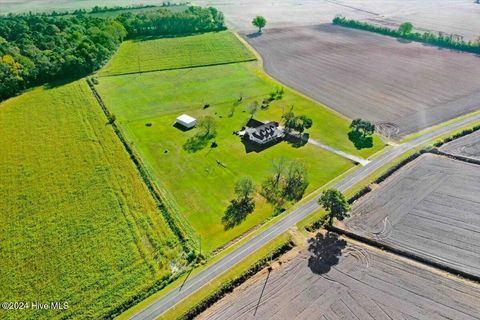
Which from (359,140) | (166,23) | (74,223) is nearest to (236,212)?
(74,223)

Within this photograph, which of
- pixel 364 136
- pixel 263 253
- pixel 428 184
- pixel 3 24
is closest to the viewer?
pixel 263 253

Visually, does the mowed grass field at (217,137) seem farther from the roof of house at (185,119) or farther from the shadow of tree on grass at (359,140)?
the roof of house at (185,119)

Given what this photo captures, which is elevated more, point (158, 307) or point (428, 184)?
point (428, 184)

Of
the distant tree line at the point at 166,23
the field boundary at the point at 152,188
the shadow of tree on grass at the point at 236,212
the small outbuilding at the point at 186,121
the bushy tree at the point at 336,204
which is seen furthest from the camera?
the distant tree line at the point at 166,23

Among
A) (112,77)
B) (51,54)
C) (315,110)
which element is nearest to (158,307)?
(315,110)

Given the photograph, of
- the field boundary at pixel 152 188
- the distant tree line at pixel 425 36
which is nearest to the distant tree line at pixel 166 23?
the distant tree line at pixel 425 36

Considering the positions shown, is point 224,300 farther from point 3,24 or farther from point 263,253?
point 3,24
